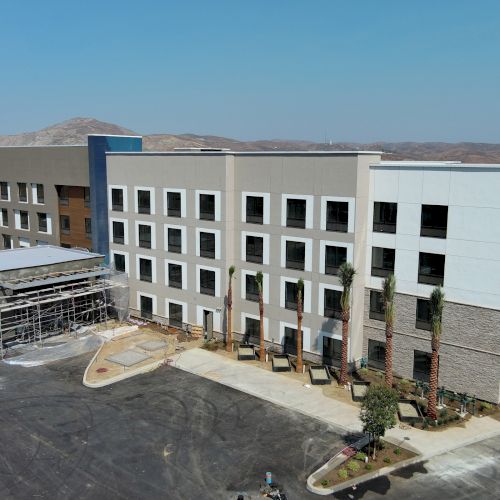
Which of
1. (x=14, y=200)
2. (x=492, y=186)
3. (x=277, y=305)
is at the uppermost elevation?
(x=492, y=186)

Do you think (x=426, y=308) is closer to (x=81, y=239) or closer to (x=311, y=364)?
(x=311, y=364)

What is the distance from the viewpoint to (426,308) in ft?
117

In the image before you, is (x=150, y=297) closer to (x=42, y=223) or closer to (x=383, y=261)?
(x=42, y=223)

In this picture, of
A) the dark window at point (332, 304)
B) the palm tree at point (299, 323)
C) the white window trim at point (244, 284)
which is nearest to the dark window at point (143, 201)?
the white window trim at point (244, 284)

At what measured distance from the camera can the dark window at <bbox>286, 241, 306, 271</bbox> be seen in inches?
1558

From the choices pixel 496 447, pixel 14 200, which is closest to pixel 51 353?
pixel 14 200

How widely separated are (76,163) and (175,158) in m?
12.7

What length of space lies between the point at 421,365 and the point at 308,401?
8.37 metres

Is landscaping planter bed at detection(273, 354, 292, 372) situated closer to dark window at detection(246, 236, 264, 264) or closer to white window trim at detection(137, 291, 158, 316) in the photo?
dark window at detection(246, 236, 264, 264)

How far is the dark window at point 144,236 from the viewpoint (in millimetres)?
48406

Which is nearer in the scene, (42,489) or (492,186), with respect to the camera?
(42,489)

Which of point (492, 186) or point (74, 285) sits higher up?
point (492, 186)

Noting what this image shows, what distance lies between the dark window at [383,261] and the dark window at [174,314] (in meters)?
17.8

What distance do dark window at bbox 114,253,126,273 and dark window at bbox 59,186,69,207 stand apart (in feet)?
29.1
